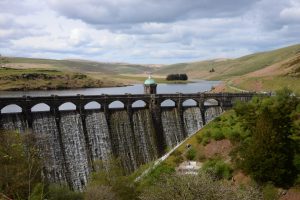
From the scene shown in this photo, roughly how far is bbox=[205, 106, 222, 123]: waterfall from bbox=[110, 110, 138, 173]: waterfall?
19.0 m

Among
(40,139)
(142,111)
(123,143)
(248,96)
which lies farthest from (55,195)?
(248,96)

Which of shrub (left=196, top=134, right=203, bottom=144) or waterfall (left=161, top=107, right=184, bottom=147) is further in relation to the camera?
waterfall (left=161, top=107, right=184, bottom=147)

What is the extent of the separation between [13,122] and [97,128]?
14733 millimetres

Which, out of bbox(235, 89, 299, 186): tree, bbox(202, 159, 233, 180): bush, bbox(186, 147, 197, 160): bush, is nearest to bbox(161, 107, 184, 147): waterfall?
bbox(186, 147, 197, 160): bush

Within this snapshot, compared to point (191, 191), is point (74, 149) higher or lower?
lower

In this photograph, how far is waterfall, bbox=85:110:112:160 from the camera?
70625mm

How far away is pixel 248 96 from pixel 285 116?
4474cm

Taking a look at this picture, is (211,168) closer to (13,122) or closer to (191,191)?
(191,191)

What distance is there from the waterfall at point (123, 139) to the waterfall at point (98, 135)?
129 centimetres

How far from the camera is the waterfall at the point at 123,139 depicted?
73.2m

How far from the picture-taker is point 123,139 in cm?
7500

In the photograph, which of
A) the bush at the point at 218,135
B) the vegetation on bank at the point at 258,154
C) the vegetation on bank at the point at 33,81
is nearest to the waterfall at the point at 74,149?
the vegetation on bank at the point at 258,154

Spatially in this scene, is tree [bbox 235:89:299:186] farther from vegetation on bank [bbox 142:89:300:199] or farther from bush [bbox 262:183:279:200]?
bush [bbox 262:183:279:200]

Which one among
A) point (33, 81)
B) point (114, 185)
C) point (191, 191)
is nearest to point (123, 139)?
point (114, 185)
